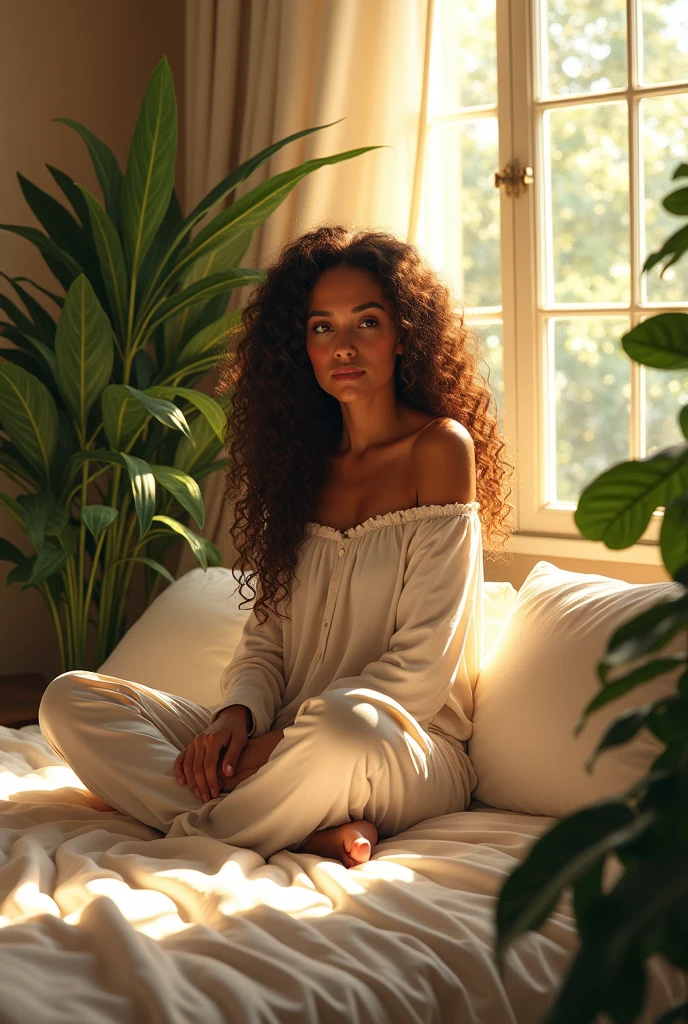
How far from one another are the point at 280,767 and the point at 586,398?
4.51 feet

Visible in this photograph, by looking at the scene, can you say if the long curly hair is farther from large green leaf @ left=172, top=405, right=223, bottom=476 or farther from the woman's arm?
large green leaf @ left=172, top=405, right=223, bottom=476

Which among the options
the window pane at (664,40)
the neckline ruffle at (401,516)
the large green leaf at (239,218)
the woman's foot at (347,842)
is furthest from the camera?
the large green leaf at (239,218)

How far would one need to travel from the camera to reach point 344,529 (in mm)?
2111

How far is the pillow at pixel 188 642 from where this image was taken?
238 centimetres

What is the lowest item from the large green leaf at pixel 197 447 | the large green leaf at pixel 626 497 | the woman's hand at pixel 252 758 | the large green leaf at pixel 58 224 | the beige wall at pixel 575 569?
the woman's hand at pixel 252 758

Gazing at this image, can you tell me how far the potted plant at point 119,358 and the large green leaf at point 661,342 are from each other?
5.39ft

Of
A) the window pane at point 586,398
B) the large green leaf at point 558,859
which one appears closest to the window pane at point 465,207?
the window pane at point 586,398

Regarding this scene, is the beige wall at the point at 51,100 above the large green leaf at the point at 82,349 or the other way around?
above

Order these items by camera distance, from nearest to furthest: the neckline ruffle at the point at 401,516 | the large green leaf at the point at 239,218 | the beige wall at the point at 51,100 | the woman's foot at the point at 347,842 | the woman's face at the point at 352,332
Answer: the woman's foot at the point at 347,842 < the neckline ruffle at the point at 401,516 < the woman's face at the point at 352,332 < the large green leaf at the point at 239,218 < the beige wall at the point at 51,100

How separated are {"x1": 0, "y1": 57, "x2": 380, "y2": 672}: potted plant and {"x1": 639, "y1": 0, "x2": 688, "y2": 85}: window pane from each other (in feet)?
2.08

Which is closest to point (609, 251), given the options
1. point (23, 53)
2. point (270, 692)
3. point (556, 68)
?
point (556, 68)

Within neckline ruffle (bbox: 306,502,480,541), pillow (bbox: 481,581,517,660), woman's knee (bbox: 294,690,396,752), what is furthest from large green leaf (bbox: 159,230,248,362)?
woman's knee (bbox: 294,690,396,752)

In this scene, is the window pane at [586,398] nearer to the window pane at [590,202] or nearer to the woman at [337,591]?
the window pane at [590,202]

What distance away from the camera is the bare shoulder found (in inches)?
78.7
